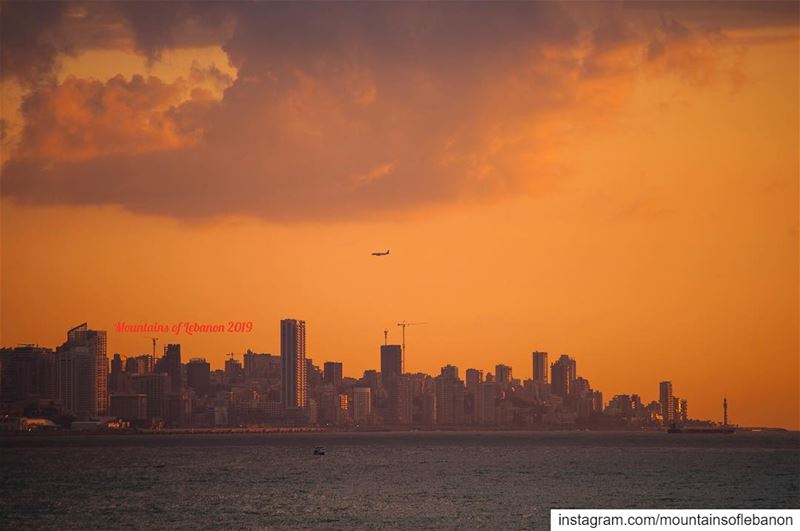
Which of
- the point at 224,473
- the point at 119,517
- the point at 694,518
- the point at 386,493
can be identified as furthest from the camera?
the point at 224,473

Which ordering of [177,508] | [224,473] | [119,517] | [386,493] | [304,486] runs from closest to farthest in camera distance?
[119,517] → [177,508] → [386,493] → [304,486] → [224,473]

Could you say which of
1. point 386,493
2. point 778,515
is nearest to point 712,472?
point 386,493

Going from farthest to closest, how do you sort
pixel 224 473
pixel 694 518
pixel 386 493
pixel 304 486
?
pixel 224 473 < pixel 304 486 < pixel 386 493 < pixel 694 518

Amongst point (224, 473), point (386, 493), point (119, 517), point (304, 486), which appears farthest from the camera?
point (224, 473)

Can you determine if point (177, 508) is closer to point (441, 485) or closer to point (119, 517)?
point (119, 517)

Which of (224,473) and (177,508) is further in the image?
(224,473)

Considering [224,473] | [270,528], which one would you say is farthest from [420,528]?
[224,473]

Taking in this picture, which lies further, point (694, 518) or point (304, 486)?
point (304, 486)

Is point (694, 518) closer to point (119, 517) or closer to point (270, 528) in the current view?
point (270, 528)

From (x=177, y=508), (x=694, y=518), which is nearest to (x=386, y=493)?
(x=177, y=508)
